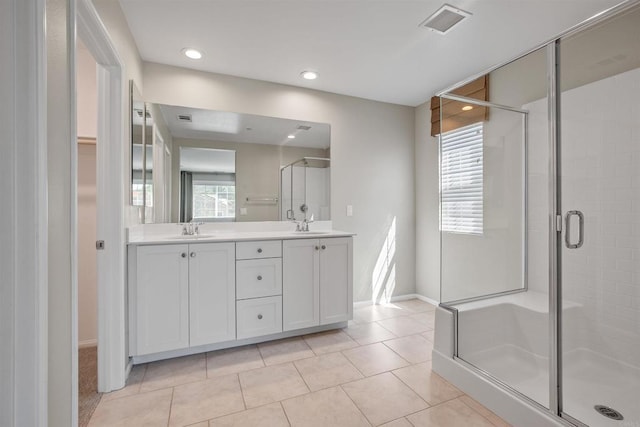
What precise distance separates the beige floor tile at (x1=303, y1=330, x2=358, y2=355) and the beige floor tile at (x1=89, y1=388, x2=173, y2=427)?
1.09 metres

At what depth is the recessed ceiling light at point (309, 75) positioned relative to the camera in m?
2.81

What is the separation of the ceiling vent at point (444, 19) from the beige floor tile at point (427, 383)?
239 centimetres

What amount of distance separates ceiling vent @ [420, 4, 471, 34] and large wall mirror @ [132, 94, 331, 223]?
1.40 metres

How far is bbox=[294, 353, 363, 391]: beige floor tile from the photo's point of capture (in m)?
1.97

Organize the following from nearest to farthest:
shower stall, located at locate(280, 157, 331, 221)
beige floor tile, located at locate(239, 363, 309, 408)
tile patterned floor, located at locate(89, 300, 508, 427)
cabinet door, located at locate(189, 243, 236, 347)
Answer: tile patterned floor, located at locate(89, 300, 508, 427), beige floor tile, located at locate(239, 363, 309, 408), cabinet door, located at locate(189, 243, 236, 347), shower stall, located at locate(280, 157, 331, 221)

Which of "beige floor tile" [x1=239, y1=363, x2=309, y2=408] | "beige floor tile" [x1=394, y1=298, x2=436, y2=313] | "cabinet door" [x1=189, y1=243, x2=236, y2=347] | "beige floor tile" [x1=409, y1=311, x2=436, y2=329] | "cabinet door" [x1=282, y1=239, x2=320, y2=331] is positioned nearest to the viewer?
"beige floor tile" [x1=239, y1=363, x2=309, y2=408]

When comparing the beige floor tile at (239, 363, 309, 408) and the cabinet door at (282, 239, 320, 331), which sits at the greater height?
the cabinet door at (282, 239, 320, 331)

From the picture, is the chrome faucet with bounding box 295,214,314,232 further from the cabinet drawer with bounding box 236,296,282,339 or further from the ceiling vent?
the ceiling vent

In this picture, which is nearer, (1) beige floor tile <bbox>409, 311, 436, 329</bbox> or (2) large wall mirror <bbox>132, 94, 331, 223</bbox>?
(2) large wall mirror <bbox>132, 94, 331, 223</bbox>

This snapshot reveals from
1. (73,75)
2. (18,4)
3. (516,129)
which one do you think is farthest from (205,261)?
(516,129)

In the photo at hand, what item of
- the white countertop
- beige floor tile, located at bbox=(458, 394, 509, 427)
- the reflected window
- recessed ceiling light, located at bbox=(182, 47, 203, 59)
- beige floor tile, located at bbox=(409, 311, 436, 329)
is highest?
recessed ceiling light, located at bbox=(182, 47, 203, 59)

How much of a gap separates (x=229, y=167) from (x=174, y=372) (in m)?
1.71

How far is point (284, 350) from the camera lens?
7.95 feet

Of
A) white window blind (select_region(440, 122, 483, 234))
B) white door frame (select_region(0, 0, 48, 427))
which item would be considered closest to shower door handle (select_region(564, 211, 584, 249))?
white window blind (select_region(440, 122, 483, 234))
